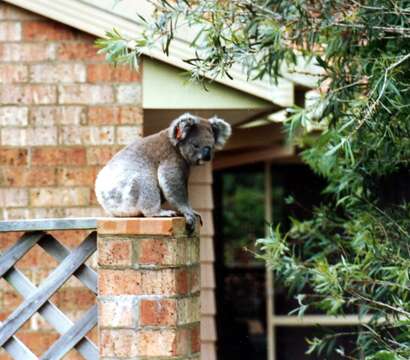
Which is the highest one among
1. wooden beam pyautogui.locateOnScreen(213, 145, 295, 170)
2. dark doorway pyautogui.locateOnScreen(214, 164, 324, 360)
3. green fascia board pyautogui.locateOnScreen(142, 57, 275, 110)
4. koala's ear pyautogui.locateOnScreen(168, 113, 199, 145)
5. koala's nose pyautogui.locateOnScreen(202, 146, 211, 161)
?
green fascia board pyautogui.locateOnScreen(142, 57, 275, 110)

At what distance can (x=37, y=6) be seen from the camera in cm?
759

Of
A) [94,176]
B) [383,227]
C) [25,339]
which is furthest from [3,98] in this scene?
[383,227]

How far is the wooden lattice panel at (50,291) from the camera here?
4.31m

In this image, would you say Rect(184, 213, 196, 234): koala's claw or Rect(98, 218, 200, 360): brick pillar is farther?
Rect(184, 213, 196, 234): koala's claw

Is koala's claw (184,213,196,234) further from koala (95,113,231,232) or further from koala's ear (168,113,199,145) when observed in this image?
koala's ear (168,113,199,145)

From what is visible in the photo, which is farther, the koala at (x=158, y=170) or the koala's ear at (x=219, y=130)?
the koala's ear at (x=219, y=130)

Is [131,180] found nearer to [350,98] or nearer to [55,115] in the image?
[350,98]

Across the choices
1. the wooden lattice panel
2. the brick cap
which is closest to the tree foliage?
the brick cap

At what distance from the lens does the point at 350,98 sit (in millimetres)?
6445

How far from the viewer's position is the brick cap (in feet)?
14.1

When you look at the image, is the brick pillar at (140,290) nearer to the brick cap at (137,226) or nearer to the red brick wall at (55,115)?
the brick cap at (137,226)

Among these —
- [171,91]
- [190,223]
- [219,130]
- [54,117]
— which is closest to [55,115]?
[54,117]

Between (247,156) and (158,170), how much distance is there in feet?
18.2

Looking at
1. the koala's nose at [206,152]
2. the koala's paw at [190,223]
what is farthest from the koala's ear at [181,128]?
the koala's paw at [190,223]
